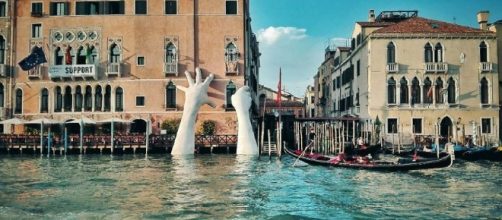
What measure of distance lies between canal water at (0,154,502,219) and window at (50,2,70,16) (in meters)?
13.2

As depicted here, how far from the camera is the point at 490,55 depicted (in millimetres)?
30156

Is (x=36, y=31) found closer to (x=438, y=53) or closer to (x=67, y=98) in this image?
(x=67, y=98)

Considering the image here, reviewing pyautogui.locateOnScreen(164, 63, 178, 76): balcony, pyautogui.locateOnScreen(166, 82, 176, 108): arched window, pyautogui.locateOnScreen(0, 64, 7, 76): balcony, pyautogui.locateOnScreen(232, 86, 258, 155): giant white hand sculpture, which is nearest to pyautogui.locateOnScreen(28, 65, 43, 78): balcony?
pyautogui.locateOnScreen(0, 64, 7, 76): balcony

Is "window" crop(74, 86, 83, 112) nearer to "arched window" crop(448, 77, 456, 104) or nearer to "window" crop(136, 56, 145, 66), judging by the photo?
"window" crop(136, 56, 145, 66)

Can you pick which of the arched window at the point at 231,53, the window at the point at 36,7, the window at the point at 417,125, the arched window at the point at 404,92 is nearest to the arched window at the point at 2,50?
the window at the point at 36,7

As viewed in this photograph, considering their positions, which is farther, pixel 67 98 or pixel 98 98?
pixel 67 98

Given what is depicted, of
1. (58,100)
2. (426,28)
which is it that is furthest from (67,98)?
(426,28)

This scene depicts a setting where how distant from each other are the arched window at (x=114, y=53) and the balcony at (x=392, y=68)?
15116 millimetres

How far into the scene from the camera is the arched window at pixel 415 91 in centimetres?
3030

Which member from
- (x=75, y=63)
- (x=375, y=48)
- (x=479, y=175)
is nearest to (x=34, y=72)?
(x=75, y=63)

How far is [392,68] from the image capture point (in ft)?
98.5

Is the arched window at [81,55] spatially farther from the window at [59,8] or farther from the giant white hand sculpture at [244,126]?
the giant white hand sculpture at [244,126]

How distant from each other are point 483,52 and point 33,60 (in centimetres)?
2427

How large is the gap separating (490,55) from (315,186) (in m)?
19.3
